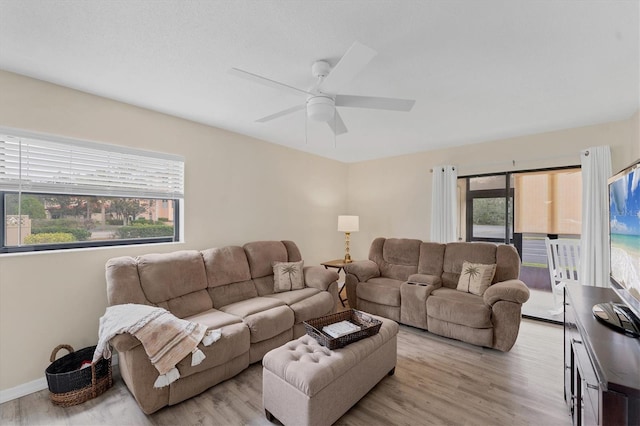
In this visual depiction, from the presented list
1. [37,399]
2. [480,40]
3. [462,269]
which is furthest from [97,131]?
[462,269]

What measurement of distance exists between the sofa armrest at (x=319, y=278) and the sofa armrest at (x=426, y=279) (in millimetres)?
991

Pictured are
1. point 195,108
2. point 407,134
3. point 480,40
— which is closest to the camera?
point 480,40

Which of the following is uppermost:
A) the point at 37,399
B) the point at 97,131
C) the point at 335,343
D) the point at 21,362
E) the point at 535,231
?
the point at 97,131

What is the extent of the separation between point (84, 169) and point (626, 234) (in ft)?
12.8

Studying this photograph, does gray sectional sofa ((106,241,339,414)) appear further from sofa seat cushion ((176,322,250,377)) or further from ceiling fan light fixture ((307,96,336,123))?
ceiling fan light fixture ((307,96,336,123))

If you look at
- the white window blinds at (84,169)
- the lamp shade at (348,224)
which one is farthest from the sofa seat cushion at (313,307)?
the white window blinds at (84,169)

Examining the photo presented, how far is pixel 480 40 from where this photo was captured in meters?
1.73

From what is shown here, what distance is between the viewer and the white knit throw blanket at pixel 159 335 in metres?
1.93

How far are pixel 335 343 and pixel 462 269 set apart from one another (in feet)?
7.23

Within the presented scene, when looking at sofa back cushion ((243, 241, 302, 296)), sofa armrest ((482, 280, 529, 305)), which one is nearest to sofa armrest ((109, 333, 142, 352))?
sofa back cushion ((243, 241, 302, 296))

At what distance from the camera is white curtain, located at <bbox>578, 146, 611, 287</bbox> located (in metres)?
3.17

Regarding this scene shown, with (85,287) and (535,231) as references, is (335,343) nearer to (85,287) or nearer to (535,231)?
(85,287)

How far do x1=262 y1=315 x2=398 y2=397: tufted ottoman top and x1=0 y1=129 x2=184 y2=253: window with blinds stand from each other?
6.62 ft

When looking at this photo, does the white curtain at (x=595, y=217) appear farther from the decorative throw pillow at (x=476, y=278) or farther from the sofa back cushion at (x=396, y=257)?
the sofa back cushion at (x=396, y=257)
